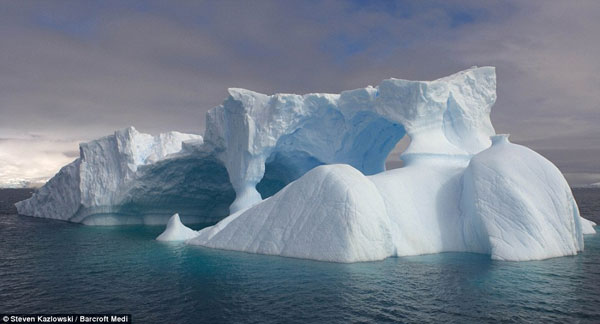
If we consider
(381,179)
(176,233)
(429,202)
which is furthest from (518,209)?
(176,233)

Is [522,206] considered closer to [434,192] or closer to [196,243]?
[434,192]

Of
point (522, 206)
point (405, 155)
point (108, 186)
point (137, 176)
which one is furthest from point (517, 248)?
point (108, 186)

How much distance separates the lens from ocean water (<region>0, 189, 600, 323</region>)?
11.7m

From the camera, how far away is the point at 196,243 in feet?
81.1

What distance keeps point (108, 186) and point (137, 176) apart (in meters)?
3.56

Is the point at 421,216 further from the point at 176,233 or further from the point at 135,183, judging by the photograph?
the point at 135,183

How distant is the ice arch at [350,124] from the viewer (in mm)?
28891

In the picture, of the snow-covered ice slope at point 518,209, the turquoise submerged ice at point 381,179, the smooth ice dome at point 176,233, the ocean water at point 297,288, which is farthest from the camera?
the smooth ice dome at point 176,233

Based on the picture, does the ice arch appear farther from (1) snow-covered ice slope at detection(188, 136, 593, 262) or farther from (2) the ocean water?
(2) the ocean water

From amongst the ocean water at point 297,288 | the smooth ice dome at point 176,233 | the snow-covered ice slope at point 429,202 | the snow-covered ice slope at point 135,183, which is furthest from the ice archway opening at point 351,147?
the ocean water at point 297,288

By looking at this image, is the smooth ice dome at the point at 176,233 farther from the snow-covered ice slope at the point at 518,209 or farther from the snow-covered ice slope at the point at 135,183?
the snow-covered ice slope at the point at 518,209

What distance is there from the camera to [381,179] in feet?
76.5

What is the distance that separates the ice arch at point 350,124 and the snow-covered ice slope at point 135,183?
4.72m

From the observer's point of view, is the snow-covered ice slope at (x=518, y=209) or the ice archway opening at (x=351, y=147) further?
the ice archway opening at (x=351, y=147)
